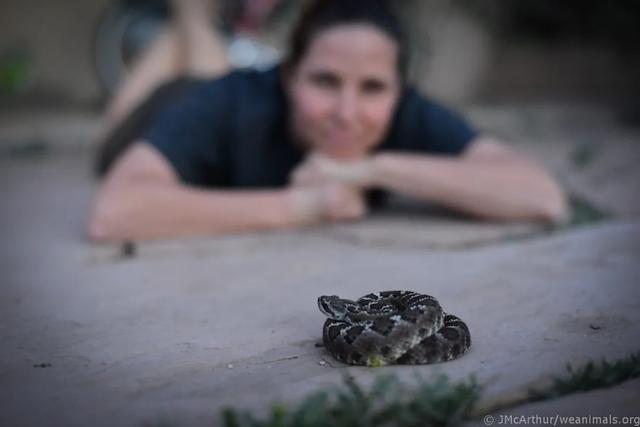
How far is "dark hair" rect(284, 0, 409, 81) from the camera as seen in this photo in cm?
479

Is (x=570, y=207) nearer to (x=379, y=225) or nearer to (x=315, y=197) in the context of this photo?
(x=379, y=225)

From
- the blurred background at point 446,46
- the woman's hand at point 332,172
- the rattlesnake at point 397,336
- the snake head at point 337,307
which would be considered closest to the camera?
the rattlesnake at point 397,336

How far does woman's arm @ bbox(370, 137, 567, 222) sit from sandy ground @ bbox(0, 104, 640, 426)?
5.9 inches

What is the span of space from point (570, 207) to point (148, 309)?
3.17 metres

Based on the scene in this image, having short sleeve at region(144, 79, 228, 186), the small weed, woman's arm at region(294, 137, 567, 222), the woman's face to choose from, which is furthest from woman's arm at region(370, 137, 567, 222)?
the small weed

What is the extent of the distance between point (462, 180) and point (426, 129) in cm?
46

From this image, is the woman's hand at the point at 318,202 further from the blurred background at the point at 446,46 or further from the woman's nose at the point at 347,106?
the blurred background at the point at 446,46

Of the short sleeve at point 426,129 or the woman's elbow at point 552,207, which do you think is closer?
the woman's elbow at point 552,207

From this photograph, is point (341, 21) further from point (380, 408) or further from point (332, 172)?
point (380, 408)

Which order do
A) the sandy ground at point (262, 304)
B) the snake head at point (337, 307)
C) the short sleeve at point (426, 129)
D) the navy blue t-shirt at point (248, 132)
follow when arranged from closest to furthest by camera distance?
the sandy ground at point (262, 304)
the snake head at point (337, 307)
the navy blue t-shirt at point (248, 132)
the short sleeve at point (426, 129)

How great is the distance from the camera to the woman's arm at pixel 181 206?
4.69 m

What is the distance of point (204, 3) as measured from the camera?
Answer: 7.18 metres

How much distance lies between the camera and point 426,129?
5273 millimetres

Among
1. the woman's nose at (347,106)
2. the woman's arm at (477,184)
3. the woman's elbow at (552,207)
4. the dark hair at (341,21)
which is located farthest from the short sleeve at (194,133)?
the woman's elbow at (552,207)
